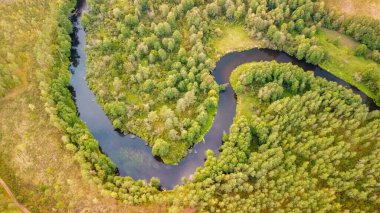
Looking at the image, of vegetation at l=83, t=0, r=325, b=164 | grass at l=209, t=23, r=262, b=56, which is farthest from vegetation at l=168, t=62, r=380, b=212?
grass at l=209, t=23, r=262, b=56

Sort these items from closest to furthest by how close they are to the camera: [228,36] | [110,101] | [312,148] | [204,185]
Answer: [204,185]
[312,148]
[110,101]
[228,36]

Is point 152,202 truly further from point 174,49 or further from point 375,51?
point 375,51

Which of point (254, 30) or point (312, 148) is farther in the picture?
point (254, 30)

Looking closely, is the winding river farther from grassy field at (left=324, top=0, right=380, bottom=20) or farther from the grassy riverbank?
grassy field at (left=324, top=0, right=380, bottom=20)

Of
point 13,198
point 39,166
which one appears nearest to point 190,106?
point 39,166

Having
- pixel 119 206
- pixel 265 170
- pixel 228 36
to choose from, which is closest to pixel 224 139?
pixel 265 170

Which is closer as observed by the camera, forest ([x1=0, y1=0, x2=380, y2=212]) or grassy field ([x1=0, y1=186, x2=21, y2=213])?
grassy field ([x1=0, y1=186, x2=21, y2=213])
